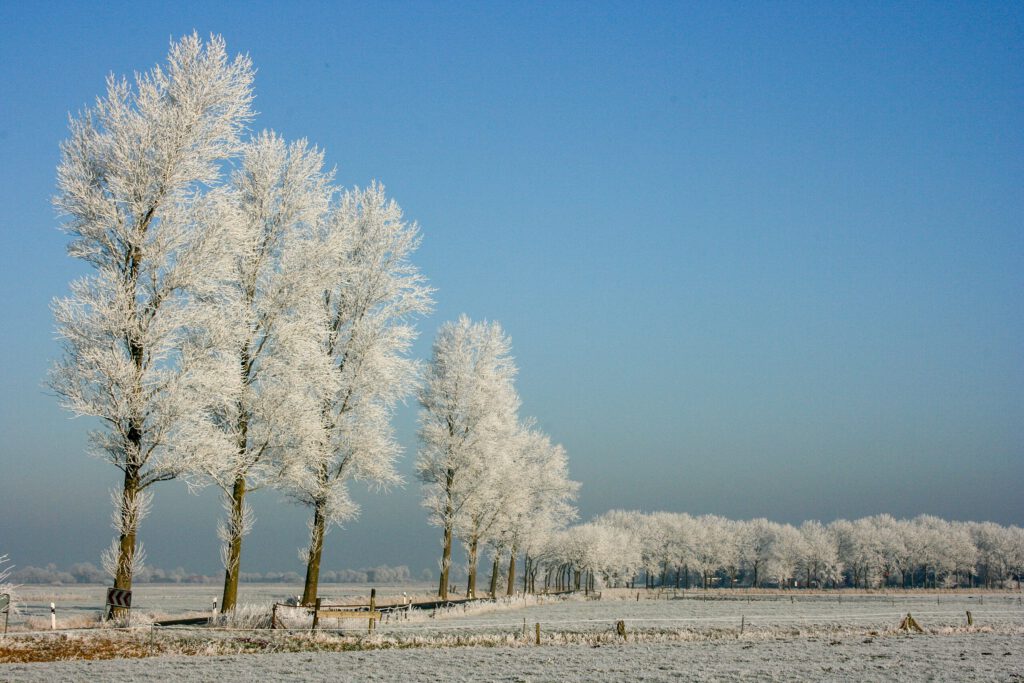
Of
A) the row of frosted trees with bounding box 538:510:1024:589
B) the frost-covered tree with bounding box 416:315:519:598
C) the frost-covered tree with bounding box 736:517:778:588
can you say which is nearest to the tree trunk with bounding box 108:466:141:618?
the frost-covered tree with bounding box 416:315:519:598

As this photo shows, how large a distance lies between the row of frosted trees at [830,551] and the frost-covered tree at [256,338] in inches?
4537

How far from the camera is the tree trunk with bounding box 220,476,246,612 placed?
23.9 metres

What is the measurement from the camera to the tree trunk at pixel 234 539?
23.9m

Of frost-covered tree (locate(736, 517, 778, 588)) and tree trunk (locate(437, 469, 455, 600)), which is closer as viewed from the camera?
tree trunk (locate(437, 469, 455, 600))

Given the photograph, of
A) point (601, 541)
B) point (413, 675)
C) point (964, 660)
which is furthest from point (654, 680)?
point (601, 541)

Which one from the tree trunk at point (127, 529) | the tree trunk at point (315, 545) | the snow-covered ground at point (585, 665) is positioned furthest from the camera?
the tree trunk at point (315, 545)

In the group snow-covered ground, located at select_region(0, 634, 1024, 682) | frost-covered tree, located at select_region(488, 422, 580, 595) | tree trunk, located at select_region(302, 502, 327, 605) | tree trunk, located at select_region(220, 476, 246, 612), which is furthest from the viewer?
frost-covered tree, located at select_region(488, 422, 580, 595)

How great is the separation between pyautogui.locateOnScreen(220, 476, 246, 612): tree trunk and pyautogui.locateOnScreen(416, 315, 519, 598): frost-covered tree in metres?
17.4

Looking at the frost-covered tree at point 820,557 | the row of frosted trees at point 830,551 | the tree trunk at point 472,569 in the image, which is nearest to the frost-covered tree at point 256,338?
the tree trunk at point 472,569

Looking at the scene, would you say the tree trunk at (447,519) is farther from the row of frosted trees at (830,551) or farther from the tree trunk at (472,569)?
the row of frosted trees at (830,551)

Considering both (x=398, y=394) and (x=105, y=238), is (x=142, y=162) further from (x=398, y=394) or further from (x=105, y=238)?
(x=398, y=394)

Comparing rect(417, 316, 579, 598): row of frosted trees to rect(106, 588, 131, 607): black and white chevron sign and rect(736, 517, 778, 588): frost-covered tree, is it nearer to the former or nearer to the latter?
rect(106, 588, 131, 607): black and white chevron sign

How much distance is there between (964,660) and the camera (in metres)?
23.3

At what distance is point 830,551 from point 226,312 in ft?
505
